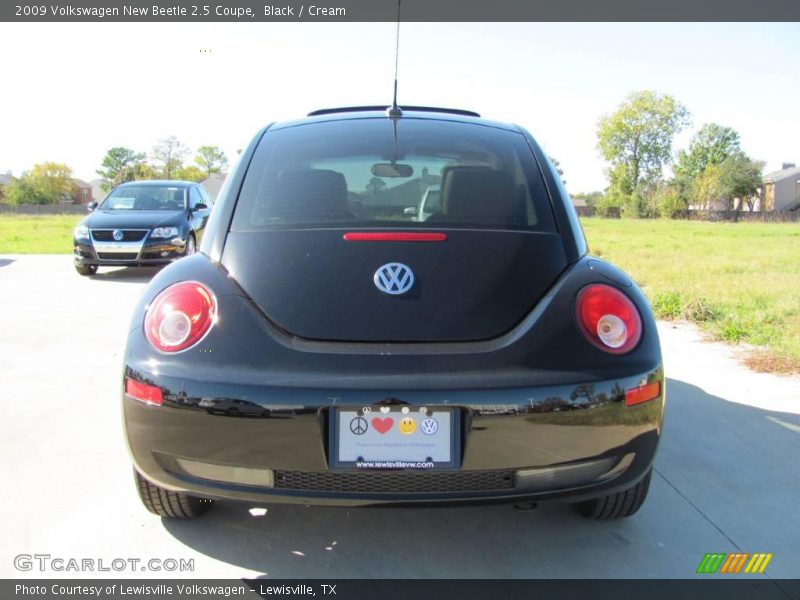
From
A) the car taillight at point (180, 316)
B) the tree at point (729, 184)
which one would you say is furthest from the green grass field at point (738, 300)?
the tree at point (729, 184)

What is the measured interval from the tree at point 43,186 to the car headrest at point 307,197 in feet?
307

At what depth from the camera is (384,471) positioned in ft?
6.08

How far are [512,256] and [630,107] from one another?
263ft

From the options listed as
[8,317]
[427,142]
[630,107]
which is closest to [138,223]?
[8,317]

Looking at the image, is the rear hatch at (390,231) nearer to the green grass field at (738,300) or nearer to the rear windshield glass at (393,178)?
the rear windshield glass at (393,178)

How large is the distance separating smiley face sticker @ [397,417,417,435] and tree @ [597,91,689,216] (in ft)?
255

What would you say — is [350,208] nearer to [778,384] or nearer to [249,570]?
[249,570]

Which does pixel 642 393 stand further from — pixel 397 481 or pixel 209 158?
pixel 209 158

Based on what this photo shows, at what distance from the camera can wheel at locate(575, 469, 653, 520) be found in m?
2.33

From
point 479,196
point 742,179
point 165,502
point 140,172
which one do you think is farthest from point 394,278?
point 140,172

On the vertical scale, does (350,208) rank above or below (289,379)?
above

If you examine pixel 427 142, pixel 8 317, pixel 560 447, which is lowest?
pixel 8 317

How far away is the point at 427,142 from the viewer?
2703 millimetres

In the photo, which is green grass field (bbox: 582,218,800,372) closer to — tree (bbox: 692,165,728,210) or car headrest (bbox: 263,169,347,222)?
car headrest (bbox: 263,169,347,222)
